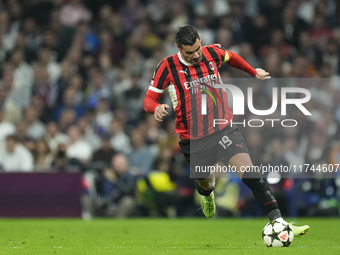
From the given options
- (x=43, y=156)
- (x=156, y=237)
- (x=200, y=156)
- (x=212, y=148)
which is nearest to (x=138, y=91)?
(x=43, y=156)

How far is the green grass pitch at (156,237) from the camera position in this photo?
6156 millimetres

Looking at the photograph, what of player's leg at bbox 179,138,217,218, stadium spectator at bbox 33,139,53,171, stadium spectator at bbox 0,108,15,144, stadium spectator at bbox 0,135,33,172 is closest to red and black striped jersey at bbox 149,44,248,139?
player's leg at bbox 179,138,217,218

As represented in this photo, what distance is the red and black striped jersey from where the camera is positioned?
6863 millimetres

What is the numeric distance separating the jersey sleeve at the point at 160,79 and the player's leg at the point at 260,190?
1164 millimetres

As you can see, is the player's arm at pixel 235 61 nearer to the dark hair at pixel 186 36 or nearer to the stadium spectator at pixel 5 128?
the dark hair at pixel 186 36

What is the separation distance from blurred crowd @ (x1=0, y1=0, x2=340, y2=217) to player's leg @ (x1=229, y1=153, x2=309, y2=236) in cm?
529

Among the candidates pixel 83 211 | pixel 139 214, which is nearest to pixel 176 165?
pixel 139 214

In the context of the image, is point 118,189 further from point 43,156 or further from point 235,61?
point 235,61

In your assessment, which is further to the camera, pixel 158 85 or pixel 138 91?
pixel 138 91

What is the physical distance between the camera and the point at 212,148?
7.07 meters

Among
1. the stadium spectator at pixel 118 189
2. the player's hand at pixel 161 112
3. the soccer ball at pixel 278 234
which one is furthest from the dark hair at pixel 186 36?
the stadium spectator at pixel 118 189

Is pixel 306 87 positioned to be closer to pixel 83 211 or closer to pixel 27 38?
pixel 83 211

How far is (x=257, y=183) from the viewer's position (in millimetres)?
6355

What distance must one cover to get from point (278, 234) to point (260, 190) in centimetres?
53
